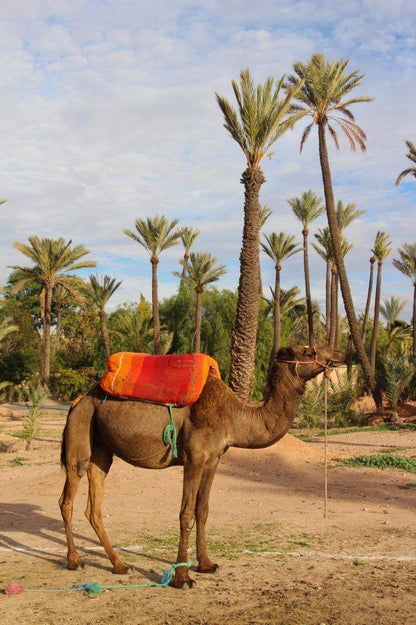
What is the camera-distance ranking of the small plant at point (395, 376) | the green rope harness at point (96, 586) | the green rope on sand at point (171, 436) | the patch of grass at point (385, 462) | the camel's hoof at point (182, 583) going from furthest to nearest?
1. the small plant at point (395, 376)
2. the patch of grass at point (385, 462)
3. the green rope on sand at point (171, 436)
4. the camel's hoof at point (182, 583)
5. the green rope harness at point (96, 586)

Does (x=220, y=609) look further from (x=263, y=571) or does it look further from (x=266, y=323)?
(x=266, y=323)

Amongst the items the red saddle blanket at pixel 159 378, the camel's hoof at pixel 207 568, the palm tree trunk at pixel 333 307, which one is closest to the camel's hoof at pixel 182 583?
the camel's hoof at pixel 207 568

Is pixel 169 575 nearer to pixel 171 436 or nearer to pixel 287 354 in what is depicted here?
pixel 171 436

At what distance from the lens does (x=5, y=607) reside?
199 inches

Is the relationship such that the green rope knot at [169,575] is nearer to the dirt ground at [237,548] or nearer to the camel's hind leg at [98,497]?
the dirt ground at [237,548]

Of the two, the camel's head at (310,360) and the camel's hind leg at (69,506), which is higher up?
the camel's head at (310,360)

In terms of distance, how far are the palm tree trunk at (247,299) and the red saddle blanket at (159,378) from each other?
1111cm

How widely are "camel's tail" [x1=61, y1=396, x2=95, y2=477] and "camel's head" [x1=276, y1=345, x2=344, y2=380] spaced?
2203 mm

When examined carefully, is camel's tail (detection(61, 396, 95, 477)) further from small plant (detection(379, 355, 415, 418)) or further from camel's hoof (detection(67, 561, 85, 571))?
small plant (detection(379, 355, 415, 418))

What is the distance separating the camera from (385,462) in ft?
46.3

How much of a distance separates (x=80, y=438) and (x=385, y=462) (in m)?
9.64

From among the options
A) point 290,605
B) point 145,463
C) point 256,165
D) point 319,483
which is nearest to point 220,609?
point 290,605

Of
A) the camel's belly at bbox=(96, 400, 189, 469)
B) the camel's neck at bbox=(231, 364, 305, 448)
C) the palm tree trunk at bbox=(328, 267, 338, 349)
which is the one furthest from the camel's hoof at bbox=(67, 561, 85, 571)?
the palm tree trunk at bbox=(328, 267, 338, 349)

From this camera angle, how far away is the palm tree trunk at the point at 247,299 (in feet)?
58.8
